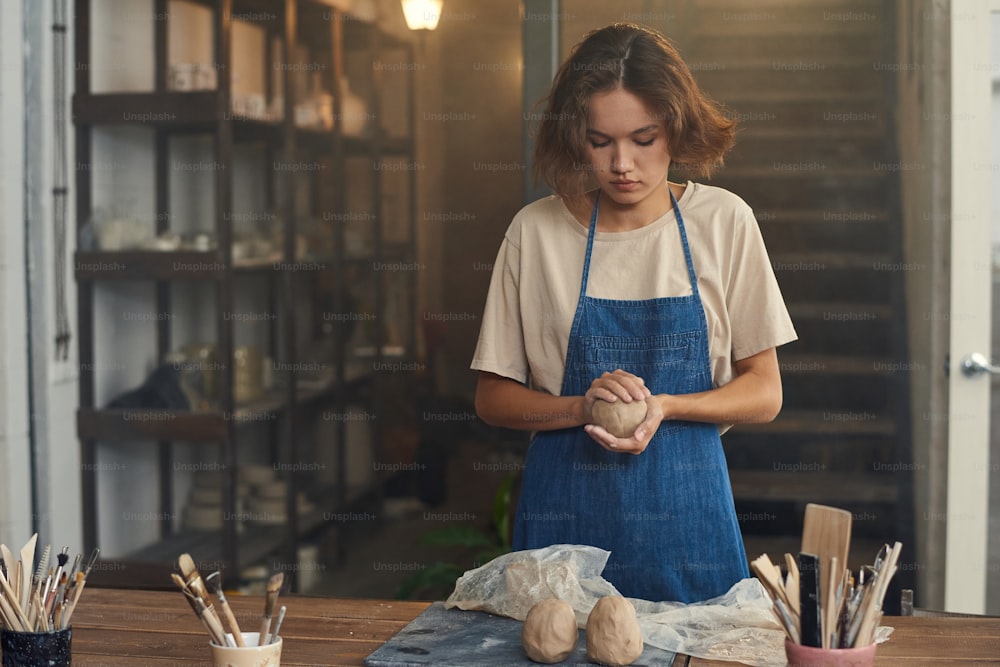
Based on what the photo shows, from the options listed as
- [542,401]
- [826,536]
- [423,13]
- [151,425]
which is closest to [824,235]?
[423,13]

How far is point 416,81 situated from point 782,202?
126 centimetres

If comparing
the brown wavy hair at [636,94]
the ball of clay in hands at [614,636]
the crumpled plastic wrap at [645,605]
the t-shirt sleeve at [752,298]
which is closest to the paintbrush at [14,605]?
the crumpled plastic wrap at [645,605]

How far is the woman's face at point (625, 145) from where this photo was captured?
5.95 ft

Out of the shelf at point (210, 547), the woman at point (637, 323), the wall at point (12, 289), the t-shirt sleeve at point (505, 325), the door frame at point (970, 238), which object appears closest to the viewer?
the woman at point (637, 323)

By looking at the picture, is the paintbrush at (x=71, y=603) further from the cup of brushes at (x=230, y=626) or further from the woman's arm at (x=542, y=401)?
the woman's arm at (x=542, y=401)

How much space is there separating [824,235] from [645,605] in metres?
1.90

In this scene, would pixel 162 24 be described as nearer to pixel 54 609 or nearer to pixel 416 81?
pixel 416 81

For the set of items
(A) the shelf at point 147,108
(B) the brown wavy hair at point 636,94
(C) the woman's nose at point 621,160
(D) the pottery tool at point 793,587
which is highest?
(A) the shelf at point 147,108

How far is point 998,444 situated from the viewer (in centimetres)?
315

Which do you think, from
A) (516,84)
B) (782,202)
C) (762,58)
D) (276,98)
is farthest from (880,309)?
(276,98)

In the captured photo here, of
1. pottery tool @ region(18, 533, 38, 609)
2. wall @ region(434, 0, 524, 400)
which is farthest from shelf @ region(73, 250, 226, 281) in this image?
pottery tool @ region(18, 533, 38, 609)

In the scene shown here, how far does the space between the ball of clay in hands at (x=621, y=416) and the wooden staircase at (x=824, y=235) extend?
1612 millimetres

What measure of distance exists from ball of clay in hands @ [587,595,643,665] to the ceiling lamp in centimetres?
246

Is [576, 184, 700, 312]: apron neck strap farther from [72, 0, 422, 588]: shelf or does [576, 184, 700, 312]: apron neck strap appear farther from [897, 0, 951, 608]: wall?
[72, 0, 422, 588]: shelf
